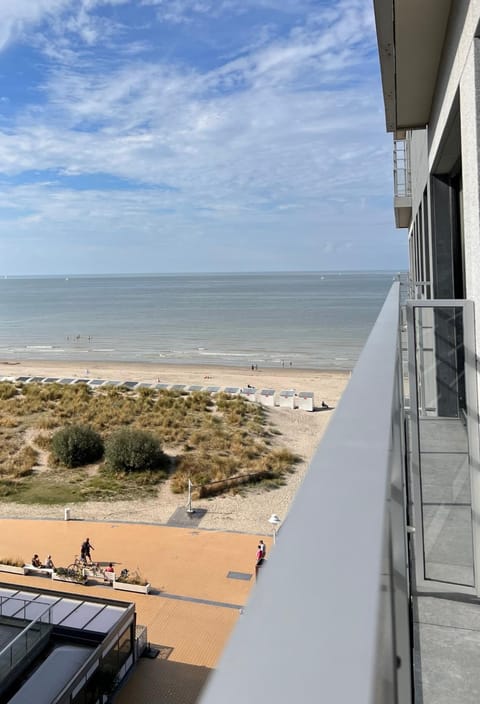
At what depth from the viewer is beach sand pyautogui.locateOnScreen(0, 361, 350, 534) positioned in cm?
1825

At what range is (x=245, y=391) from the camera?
3494cm

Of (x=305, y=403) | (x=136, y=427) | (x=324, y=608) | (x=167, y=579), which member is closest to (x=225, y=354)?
(x=305, y=403)

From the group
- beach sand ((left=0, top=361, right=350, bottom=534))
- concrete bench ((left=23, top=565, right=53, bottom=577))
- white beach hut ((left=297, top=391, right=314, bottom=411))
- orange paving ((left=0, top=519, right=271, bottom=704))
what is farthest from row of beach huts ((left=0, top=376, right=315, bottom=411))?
concrete bench ((left=23, top=565, right=53, bottom=577))

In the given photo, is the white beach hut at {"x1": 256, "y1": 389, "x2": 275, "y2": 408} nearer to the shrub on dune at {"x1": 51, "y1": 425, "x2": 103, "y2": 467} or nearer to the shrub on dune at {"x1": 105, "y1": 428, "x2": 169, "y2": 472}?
the shrub on dune at {"x1": 105, "y1": 428, "x2": 169, "y2": 472}

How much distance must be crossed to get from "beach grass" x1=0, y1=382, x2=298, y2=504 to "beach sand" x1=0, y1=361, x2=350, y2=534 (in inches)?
28.4

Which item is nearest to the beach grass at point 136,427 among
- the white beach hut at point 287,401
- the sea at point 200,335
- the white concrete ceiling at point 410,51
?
the white beach hut at point 287,401

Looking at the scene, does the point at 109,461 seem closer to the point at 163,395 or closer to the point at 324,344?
the point at 163,395

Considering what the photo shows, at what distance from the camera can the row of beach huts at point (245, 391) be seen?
3200 cm

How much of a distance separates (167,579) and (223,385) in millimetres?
25835

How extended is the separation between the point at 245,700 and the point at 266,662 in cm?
4

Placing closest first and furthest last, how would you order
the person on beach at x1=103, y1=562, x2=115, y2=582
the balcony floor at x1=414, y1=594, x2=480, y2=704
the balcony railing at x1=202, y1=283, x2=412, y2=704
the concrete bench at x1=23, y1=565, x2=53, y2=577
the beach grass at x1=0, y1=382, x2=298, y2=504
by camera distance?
the balcony railing at x1=202, y1=283, x2=412, y2=704 → the balcony floor at x1=414, y1=594, x2=480, y2=704 → the person on beach at x1=103, y1=562, x2=115, y2=582 → the concrete bench at x1=23, y1=565, x2=53, y2=577 → the beach grass at x1=0, y1=382, x2=298, y2=504

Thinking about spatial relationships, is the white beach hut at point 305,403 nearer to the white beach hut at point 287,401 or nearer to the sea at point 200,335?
the white beach hut at point 287,401

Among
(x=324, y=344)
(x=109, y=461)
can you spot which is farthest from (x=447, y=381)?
(x=324, y=344)

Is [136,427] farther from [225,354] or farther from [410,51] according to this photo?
[225,354]
